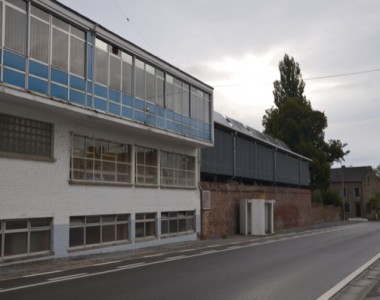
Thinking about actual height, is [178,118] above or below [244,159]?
above

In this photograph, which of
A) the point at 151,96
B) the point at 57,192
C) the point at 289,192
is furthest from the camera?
the point at 289,192

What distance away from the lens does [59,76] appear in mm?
A: 17062

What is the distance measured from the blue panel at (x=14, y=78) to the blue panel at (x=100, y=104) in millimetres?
3907

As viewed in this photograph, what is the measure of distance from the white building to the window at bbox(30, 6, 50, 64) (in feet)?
0.11

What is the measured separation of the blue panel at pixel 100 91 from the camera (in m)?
19.1

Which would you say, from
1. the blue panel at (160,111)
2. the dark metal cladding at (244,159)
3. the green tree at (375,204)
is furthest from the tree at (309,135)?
the blue panel at (160,111)

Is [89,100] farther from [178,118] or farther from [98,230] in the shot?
[178,118]

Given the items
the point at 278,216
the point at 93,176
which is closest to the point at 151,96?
the point at 93,176

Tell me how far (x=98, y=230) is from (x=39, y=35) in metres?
7.83

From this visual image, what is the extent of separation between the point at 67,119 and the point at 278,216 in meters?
26.3

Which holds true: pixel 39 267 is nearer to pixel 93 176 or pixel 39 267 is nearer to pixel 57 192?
pixel 57 192

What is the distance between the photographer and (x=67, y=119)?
18422 mm

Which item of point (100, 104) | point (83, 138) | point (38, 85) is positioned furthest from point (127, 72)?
point (38, 85)

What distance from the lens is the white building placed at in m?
15.7
